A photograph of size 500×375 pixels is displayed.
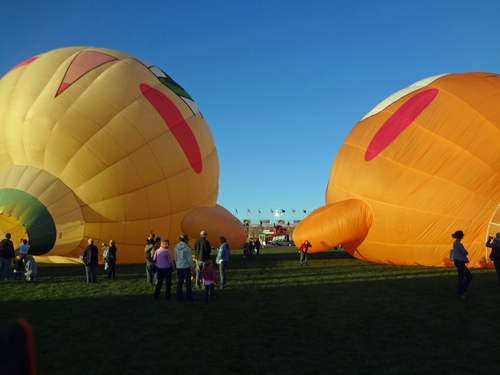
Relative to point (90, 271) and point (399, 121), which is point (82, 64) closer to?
point (90, 271)

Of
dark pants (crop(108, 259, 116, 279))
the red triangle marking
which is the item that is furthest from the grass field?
the red triangle marking

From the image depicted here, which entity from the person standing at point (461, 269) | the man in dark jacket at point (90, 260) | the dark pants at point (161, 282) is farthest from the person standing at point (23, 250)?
the person standing at point (461, 269)

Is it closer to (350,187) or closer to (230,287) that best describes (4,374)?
(230,287)

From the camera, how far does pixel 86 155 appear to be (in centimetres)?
1277

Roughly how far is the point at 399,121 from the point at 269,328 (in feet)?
34.1

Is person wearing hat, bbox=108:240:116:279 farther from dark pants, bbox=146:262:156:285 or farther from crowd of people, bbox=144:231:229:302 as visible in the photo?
crowd of people, bbox=144:231:229:302

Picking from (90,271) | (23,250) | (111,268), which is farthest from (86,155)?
(90,271)

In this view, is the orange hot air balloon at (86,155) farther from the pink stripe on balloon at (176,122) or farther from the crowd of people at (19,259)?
the crowd of people at (19,259)

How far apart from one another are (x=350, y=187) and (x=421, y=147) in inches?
114

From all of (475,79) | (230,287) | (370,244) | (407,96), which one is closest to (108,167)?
(230,287)

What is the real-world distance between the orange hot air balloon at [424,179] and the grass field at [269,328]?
9.47 ft

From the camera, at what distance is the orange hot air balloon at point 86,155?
12594 millimetres

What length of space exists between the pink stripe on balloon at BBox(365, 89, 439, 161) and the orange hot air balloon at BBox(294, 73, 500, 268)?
38 millimetres

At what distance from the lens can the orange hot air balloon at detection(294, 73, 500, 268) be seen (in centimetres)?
1216
